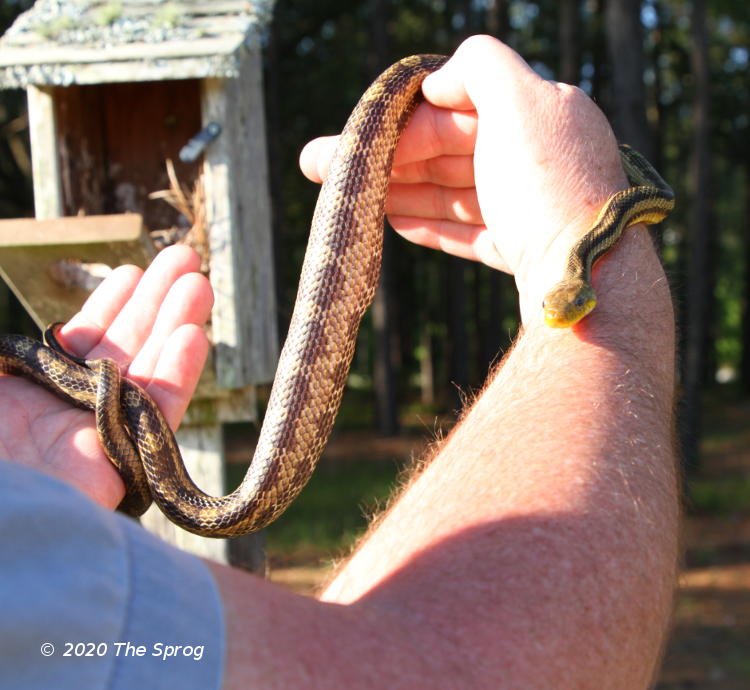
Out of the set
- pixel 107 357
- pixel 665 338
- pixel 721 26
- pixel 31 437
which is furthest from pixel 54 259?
pixel 721 26

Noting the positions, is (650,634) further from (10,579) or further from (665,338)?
(10,579)

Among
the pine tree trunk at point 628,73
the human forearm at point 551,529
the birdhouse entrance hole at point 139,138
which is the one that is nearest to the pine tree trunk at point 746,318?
the pine tree trunk at point 628,73

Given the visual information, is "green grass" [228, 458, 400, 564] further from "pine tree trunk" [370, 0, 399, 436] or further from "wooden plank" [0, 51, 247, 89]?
"wooden plank" [0, 51, 247, 89]

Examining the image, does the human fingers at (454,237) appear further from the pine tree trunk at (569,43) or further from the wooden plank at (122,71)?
the pine tree trunk at (569,43)

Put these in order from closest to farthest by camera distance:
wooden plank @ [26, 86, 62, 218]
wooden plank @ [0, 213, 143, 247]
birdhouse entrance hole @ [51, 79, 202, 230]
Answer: wooden plank @ [0, 213, 143, 247] → wooden plank @ [26, 86, 62, 218] → birdhouse entrance hole @ [51, 79, 202, 230]
